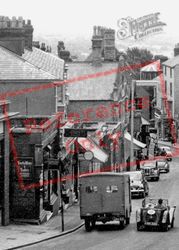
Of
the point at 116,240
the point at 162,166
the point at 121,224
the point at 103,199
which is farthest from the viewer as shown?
the point at 162,166

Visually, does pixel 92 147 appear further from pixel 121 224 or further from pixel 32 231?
pixel 32 231

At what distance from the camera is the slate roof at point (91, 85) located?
62406mm

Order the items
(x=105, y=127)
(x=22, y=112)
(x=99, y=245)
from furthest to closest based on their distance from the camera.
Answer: (x=105, y=127), (x=22, y=112), (x=99, y=245)

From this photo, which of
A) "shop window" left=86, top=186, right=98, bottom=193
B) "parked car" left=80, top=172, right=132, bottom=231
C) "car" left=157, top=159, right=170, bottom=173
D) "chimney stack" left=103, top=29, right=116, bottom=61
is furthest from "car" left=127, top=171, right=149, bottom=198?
"chimney stack" left=103, top=29, right=116, bottom=61

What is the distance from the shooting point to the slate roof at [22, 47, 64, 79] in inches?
1908

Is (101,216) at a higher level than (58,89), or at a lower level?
lower

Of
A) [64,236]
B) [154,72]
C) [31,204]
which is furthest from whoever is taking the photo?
[154,72]

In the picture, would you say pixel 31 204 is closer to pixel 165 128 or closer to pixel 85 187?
pixel 85 187

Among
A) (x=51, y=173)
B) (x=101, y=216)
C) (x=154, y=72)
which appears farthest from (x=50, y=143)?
(x=154, y=72)

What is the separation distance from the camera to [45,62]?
2037 inches

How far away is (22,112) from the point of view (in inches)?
1858

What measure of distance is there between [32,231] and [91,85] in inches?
1213

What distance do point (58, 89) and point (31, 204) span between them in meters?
13.7

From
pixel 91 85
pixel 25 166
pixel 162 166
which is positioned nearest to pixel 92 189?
pixel 25 166
